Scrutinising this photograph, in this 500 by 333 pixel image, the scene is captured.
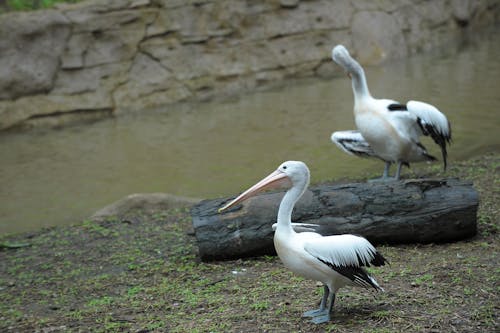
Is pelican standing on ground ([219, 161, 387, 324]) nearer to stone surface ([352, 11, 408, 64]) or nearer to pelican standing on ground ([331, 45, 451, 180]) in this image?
pelican standing on ground ([331, 45, 451, 180])

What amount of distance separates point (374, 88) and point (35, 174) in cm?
452

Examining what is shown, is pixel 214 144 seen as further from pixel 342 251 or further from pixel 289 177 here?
pixel 342 251

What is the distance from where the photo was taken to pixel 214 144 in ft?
26.0

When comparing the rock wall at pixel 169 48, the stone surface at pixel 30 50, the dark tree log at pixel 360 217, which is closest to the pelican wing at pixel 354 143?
the dark tree log at pixel 360 217

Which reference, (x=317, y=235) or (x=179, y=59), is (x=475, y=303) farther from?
(x=179, y=59)

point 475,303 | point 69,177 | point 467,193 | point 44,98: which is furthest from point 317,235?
point 44,98

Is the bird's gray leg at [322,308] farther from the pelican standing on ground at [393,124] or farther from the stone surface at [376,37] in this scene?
the stone surface at [376,37]

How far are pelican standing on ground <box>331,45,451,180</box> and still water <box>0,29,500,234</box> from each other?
3.07ft

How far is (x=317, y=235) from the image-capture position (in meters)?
3.28

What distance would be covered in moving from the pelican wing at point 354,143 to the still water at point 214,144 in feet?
1.82

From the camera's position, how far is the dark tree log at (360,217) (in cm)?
432

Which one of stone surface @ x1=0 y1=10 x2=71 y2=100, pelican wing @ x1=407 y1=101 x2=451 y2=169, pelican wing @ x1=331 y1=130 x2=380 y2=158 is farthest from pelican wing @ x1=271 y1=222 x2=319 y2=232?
stone surface @ x1=0 y1=10 x2=71 y2=100

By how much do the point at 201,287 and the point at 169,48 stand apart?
6.14 m

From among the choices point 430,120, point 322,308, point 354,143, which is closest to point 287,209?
point 322,308
